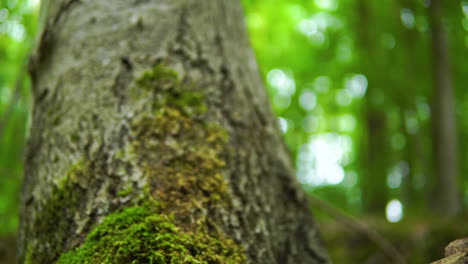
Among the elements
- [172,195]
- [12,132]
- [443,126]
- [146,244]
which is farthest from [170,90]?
[443,126]

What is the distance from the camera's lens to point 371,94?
7023 millimetres

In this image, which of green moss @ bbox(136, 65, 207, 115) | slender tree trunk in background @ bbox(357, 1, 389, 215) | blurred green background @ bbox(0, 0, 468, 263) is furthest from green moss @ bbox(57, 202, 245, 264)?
slender tree trunk in background @ bbox(357, 1, 389, 215)

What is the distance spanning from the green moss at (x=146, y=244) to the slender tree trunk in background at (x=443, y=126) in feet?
15.4

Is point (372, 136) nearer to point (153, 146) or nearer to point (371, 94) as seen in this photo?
point (371, 94)

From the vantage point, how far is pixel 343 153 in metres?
15.3

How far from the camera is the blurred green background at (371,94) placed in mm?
3934

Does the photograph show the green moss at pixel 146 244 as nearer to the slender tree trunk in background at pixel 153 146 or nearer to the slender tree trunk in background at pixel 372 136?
the slender tree trunk in background at pixel 153 146

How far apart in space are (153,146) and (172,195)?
21 centimetres

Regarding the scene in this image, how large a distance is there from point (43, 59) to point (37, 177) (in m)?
0.62

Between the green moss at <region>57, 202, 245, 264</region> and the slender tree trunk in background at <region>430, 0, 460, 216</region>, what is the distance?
4.71 metres

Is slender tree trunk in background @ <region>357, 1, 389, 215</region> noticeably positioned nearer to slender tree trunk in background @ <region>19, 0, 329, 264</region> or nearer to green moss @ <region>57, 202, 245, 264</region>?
slender tree trunk in background @ <region>19, 0, 329, 264</region>

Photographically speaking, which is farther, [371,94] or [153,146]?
[371,94]

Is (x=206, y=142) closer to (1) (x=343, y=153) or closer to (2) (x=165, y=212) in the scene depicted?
(2) (x=165, y=212)

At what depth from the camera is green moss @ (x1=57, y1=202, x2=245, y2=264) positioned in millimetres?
1057
